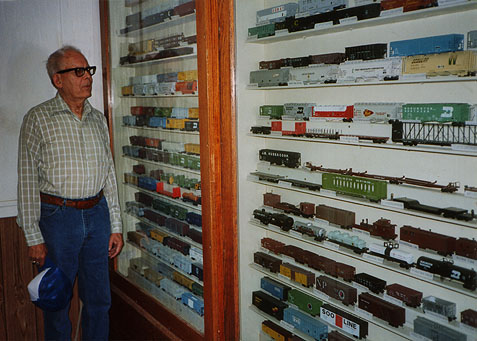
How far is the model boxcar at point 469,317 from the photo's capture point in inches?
91.8

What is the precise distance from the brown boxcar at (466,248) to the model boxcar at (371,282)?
1.90ft

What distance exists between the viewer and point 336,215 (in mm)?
3096

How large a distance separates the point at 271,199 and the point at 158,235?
127cm

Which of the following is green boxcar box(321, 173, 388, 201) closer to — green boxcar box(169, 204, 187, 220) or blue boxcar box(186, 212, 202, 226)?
blue boxcar box(186, 212, 202, 226)

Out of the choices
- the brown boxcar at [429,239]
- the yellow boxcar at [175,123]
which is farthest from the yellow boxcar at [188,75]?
the brown boxcar at [429,239]

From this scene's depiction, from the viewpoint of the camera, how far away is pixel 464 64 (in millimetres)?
2209

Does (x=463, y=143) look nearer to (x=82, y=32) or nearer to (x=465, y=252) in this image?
(x=465, y=252)

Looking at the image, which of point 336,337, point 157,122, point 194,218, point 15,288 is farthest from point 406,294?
point 15,288

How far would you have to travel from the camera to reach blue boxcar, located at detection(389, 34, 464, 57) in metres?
2.30

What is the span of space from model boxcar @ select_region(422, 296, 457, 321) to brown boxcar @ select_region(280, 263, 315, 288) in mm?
856

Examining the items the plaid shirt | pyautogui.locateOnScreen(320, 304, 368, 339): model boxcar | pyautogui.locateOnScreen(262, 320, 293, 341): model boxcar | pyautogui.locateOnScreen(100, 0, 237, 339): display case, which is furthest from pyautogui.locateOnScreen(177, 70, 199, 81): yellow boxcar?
pyautogui.locateOnScreen(262, 320, 293, 341): model boxcar

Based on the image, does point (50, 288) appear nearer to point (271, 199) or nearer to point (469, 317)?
point (271, 199)

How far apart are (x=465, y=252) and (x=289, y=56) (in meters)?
1.93

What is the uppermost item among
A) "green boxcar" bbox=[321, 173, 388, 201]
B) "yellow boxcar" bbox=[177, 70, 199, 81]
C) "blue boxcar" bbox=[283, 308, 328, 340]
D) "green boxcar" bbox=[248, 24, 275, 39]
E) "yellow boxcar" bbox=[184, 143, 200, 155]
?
"green boxcar" bbox=[248, 24, 275, 39]
